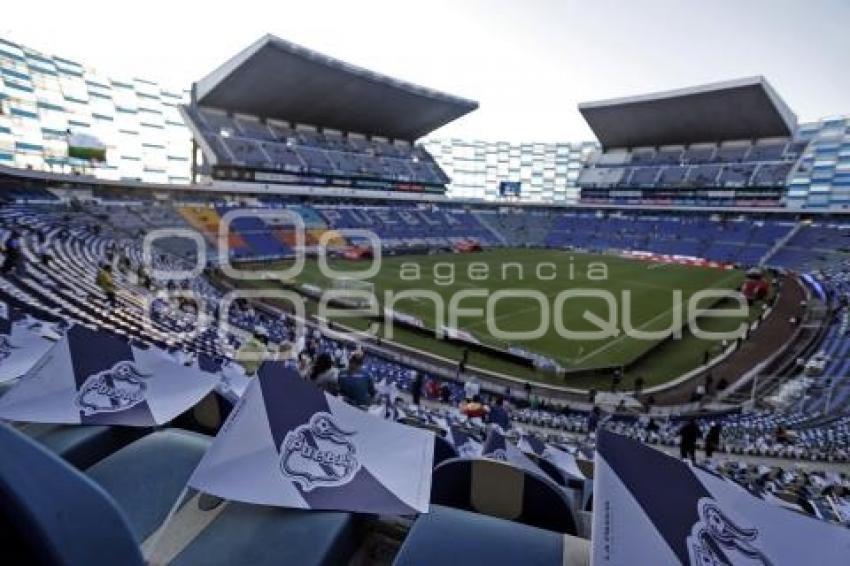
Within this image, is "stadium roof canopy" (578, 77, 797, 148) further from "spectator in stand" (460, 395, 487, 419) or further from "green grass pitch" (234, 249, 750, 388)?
"spectator in stand" (460, 395, 487, 419)

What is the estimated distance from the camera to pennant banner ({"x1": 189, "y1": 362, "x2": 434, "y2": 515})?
2.31 m

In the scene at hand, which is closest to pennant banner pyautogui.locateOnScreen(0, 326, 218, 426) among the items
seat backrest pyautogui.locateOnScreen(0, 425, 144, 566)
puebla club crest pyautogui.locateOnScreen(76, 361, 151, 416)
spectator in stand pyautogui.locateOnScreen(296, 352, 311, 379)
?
puebla club crest pyautogui.locateOnScreen(76, 361, 151, 416)

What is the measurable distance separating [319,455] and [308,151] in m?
65.1

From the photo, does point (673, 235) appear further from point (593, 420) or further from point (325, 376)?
point (325, 376)

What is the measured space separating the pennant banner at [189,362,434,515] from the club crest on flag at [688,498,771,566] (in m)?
1.10

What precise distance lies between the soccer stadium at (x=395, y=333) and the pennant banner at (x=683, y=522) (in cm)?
1

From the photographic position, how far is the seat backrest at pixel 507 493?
2846 mm

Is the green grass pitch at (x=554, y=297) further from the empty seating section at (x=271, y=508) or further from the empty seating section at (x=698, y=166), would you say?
the empty seating section at (x=698, y=166)

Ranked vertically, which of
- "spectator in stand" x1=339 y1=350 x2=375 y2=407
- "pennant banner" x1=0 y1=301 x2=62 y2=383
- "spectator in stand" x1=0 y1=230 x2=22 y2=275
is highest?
"spectator in stand" x1=0 y1=230 x2=22 y2=275

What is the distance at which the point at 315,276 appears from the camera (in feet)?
120

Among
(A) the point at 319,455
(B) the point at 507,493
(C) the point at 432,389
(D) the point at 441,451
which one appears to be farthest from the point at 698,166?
(A) the point at 319,455

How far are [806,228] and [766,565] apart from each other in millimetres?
63727

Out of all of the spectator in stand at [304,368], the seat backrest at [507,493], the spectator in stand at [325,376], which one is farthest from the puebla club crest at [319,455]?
the spectator in stand at [304,368]

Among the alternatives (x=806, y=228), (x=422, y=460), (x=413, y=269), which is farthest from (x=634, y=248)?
(x=422, y=460)
